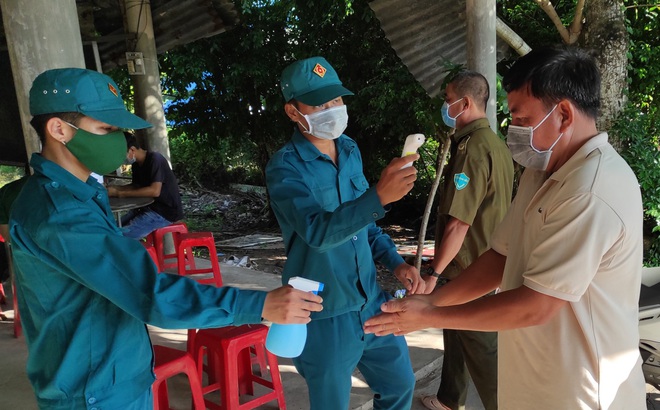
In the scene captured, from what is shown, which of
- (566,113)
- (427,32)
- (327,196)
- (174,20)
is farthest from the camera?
(174,20)

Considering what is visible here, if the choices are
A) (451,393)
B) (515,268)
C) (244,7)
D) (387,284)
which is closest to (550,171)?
(515,268)

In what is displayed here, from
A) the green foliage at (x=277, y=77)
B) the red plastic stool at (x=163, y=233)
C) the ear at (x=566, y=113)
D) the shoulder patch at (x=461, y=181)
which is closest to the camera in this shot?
the ear at (x=566, y=113)

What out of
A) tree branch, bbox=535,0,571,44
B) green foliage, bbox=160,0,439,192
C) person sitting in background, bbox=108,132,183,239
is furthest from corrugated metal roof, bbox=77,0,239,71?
tree branch, bbox=535,0,571,44

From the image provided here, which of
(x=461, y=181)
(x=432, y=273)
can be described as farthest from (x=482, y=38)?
(x=432, y=273)

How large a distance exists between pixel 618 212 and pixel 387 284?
17.2ft

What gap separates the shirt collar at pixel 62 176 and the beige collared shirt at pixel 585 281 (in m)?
1.27

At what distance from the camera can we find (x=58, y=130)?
59.6 inches

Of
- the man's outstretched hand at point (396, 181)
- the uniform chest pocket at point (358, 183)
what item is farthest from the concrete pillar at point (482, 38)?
the man's outstretched hand at point (396, 181)

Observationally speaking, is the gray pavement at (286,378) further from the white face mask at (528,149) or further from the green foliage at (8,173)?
the green foliage at (8,173)

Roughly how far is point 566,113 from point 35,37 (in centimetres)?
309

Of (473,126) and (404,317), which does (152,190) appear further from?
(404,317)

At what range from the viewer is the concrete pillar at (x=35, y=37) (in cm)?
311

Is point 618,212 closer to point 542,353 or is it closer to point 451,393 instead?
point 542,353

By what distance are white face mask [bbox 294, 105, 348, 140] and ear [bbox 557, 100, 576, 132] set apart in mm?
892
